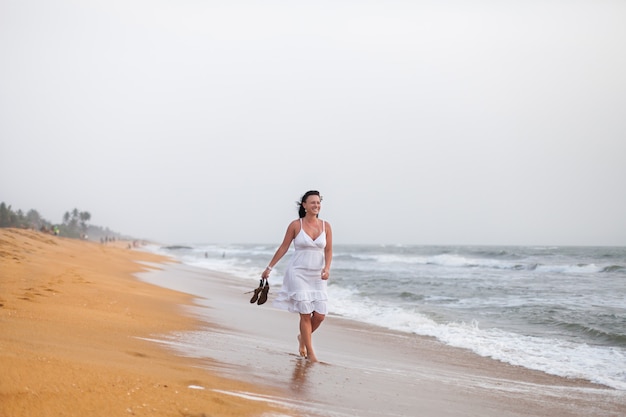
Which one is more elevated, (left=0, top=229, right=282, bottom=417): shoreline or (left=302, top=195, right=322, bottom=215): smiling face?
(left=302, top=195, right=322, bottom=215): smiling face

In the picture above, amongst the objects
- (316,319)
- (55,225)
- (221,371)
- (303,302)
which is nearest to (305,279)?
(303,302)

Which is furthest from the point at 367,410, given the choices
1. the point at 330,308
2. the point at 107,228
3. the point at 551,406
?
the point at 107,228

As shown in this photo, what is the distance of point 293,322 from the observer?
10.9 metres

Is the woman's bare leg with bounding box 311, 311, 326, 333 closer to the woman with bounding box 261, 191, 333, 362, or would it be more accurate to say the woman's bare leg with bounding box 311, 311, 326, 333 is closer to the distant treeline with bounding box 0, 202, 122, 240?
the woman with bounding box 261, 191, 333, 362

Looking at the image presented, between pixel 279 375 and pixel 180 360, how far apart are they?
93 centimetres

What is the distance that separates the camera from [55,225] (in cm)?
5959

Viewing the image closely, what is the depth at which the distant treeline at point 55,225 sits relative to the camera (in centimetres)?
4209

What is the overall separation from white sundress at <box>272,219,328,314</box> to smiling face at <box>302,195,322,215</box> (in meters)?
0.22

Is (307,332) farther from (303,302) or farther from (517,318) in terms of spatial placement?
(517,318)

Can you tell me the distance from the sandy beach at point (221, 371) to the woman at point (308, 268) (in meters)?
0.57

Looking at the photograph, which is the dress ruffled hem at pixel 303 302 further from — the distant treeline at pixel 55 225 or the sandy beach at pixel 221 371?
the distant treeline at pixel 55 225

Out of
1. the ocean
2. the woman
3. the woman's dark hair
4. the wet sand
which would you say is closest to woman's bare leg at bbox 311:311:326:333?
the woman

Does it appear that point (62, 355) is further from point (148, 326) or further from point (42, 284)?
point (42, 284)

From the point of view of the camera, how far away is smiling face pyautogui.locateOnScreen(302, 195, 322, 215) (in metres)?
6.20
